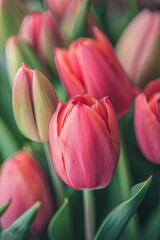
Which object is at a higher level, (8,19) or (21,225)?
(8,19)

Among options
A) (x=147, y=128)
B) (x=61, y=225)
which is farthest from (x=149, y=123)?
(x=61, y=225)

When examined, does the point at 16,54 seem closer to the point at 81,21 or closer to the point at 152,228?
the point at 81,21

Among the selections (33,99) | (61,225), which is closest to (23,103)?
(33,99)

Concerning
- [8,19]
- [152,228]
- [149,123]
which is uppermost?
[8,19]

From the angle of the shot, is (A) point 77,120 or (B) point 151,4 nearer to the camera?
(A) point 77,120

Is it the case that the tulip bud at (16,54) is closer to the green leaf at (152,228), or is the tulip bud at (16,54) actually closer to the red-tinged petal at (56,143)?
the red-tinged petal at (56,143)

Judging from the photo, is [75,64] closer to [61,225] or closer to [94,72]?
[94,72]

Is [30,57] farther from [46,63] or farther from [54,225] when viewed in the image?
[54,225]

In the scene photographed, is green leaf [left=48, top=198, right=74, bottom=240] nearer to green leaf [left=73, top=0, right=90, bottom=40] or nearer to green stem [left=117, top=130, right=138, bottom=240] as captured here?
green stem [left=117, top=130, right=138, bottom=240]

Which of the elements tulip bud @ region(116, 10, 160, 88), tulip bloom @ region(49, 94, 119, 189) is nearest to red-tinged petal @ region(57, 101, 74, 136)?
tulip bloom @ region(49, 94, 119, 189)
